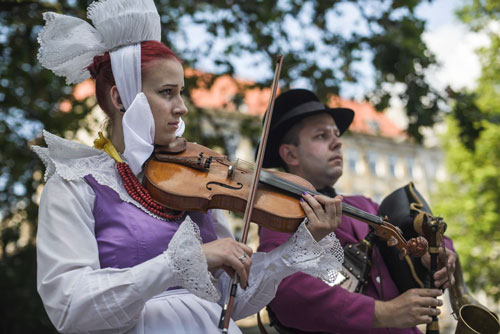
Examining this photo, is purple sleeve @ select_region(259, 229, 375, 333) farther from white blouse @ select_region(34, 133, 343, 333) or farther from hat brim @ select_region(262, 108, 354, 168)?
hat brim @ select_region(262, 108, 354, 168)

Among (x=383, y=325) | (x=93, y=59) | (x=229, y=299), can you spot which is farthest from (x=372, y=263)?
(x=93, y=59)

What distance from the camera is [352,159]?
111ft

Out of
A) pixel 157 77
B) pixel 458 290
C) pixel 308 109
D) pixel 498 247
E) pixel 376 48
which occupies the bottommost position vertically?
pixel 157 77

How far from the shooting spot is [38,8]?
19.8 feet

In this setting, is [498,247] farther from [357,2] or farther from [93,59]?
[93,59]

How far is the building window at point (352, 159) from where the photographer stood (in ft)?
109

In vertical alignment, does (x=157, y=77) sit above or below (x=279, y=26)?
below

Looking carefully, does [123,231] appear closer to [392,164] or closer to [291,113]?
[291,113]

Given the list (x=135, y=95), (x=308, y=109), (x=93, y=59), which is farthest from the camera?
(x=308, y=109)

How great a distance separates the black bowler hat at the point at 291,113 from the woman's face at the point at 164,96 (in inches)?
48.3

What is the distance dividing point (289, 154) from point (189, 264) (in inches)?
69.9

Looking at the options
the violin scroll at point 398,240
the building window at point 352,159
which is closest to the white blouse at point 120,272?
the violin scroll at point 398,240

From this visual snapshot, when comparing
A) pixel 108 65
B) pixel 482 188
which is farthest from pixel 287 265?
pixel 482 188

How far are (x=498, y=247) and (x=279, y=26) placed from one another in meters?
15.5
